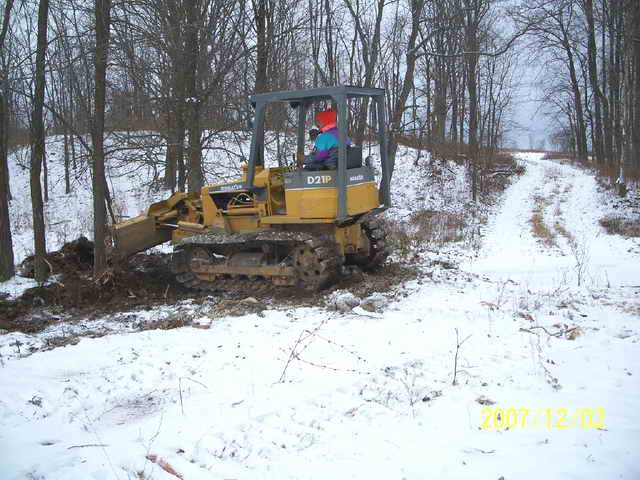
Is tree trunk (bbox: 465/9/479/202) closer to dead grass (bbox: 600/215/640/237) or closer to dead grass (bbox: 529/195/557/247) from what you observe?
dead grass (bbox: 529/195/557/247)

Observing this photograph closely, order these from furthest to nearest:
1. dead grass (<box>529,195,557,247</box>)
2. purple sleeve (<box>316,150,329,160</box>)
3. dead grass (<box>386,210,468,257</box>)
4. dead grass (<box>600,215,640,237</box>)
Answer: dead grass (<box>600,215,640,237</box>)
dead grass (<box>529,195,557,247</box>)
dead grass (<box>386,210,468,257</box>)
purple sleeve (<box>316,150,329,160</box>)

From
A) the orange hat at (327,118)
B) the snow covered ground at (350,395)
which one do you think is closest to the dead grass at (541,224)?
the snow covered ground at (350,395)

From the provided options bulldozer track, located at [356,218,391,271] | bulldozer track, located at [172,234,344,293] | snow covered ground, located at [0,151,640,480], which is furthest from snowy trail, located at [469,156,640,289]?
bulldozer track, located at [172,234,344,293]

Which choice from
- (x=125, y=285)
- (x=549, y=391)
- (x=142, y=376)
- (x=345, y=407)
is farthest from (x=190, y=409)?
(x=125, y=285)

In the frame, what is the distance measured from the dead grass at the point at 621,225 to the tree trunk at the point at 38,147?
1311 centimetres

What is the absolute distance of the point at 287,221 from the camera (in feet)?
25.0

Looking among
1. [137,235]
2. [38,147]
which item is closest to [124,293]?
[137,235]

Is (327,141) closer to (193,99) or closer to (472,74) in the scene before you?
(193,99)

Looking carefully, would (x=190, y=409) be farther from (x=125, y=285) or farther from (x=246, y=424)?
(x=125, y=285)

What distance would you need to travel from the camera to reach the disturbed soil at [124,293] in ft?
23.4

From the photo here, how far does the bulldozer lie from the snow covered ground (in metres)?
0.95

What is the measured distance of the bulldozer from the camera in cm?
730

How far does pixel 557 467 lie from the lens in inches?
128

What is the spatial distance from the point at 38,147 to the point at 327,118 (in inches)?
183
